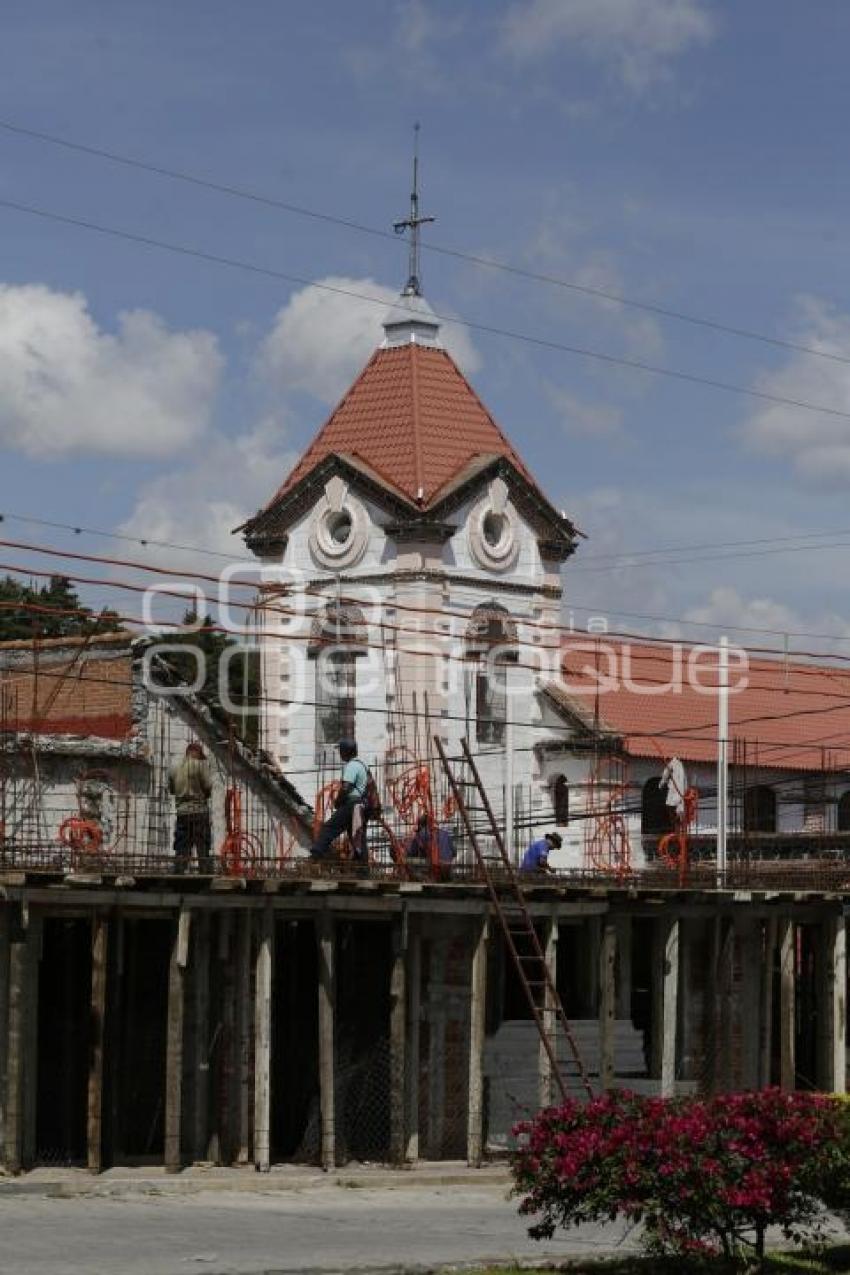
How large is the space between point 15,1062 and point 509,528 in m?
34.1

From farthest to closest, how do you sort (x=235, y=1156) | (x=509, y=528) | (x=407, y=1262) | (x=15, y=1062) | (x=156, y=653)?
(x=509, y=528)
(x=156, y=653)
(x=235, y=1156)
(x=15, y=1062)
(x=407, y=1262)

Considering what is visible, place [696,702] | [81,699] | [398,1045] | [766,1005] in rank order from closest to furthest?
1. [398,1045]
2. [766,1005]
3. [81,699]
4. [696,702]

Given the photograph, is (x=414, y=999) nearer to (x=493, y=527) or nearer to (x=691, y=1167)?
(x=691, y=1167)

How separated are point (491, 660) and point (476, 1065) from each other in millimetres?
29313

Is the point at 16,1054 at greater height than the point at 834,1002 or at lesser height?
lesser

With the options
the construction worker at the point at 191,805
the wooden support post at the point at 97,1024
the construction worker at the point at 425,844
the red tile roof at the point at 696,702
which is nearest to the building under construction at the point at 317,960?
the wooden support post at the point at 97,1024

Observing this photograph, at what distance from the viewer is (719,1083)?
3544cm

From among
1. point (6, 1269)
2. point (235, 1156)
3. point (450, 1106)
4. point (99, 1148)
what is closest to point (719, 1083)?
point (450, 1106)

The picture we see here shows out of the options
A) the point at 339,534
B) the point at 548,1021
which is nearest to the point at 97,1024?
the point at 548,1021

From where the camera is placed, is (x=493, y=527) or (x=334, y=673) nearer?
(x=334, y=673)

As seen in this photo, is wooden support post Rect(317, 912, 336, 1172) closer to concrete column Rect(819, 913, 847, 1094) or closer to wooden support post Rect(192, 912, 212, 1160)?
wooden support post Rect(192, 912, 212, 1160)

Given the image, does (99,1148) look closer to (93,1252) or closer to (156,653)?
(93,1252)

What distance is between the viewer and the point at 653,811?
59.8 meters

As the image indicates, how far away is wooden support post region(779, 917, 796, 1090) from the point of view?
35.3m
